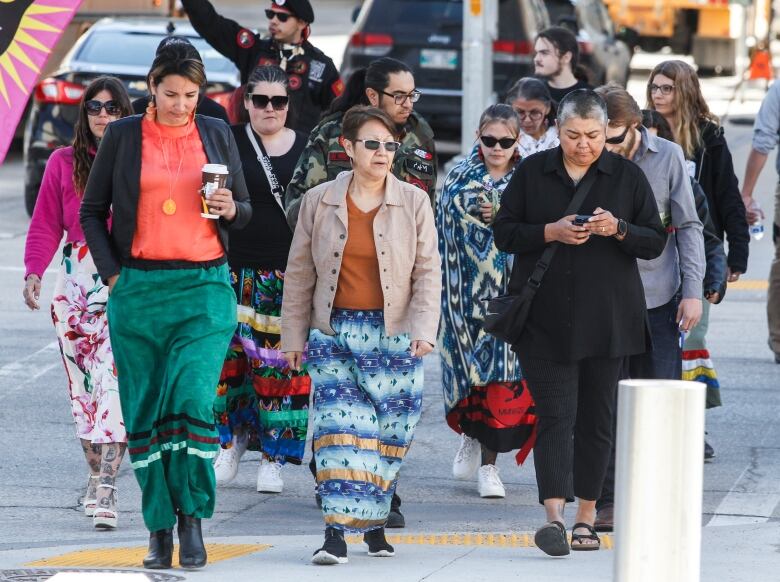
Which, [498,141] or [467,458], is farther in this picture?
[467,458]

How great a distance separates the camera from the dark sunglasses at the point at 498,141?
782cm

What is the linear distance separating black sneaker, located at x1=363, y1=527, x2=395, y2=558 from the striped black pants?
1.97ft

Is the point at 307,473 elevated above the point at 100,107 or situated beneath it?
situated beneath

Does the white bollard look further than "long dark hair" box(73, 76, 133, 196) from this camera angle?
No

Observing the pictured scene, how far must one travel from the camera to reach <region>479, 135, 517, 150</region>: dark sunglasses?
7824 mm

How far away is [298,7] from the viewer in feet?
30.4

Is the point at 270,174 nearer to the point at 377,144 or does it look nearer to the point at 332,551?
the point at 377,144

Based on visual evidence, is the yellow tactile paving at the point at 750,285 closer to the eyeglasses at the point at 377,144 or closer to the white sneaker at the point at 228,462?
the white sneaker at the point at 228,462

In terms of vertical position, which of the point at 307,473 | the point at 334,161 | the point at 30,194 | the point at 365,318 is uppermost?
the point at 334,161

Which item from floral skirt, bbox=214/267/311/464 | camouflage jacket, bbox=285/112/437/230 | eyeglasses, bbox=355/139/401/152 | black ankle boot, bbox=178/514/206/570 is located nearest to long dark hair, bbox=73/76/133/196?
camouflage jacket, bbox=285/112/437/230

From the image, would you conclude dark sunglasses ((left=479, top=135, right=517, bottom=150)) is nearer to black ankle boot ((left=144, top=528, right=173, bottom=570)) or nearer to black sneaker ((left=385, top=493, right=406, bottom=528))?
black sneaker ((left=385, top=493, right=406, bottom=528))

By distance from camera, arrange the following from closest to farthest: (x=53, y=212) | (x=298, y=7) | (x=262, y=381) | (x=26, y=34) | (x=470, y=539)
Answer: (x=26, y=34) → (x=470, y=539) → (x=53, y=212) → (x=262, y=381) → (x=298, y=7)

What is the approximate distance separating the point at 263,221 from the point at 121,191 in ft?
5.00

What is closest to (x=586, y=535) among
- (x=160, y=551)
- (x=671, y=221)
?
(x=671, y=221)
